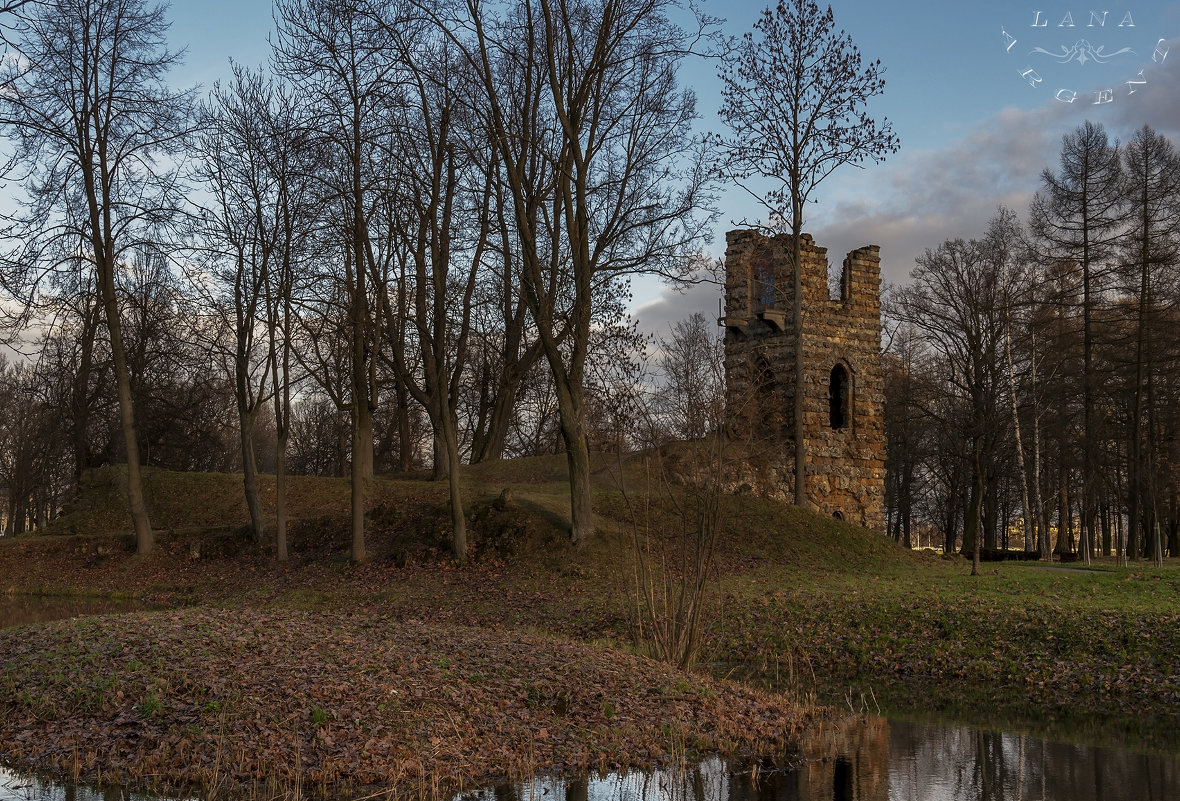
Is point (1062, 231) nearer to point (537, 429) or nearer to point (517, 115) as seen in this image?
point (517, 115)

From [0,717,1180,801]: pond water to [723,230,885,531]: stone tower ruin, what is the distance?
1877 cm

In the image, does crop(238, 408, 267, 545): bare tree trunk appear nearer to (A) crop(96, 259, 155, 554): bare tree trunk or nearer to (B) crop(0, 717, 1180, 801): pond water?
(A) crop(96, 259, 155, 554): bare tree trunk

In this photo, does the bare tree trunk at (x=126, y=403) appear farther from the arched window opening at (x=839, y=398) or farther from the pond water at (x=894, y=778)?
the arched window opening at (x=839, y=398)

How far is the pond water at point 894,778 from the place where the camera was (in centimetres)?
740

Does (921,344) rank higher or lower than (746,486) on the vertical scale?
higher

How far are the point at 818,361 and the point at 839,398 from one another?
1764 mm

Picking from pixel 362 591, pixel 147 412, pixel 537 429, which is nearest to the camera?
pixel 362 591

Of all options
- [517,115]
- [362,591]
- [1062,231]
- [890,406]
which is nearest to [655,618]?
[362,591]

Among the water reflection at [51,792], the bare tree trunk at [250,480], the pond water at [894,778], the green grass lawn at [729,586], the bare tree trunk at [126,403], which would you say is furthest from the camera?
the bare tree trunk at [250,480]

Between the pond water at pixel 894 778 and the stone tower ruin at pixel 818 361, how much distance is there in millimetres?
18767

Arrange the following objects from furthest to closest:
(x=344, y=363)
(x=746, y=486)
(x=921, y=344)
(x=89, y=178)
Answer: (x=921, y=344)
(x=746, y=486)
(x=344, y=363)
(x=89, y=178)

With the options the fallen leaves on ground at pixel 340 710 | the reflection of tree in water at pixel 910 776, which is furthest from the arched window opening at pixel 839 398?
the reflection of tree in water at pixel 910 776

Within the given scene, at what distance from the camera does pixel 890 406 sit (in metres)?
40.2

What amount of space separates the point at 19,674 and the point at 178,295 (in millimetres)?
15344
